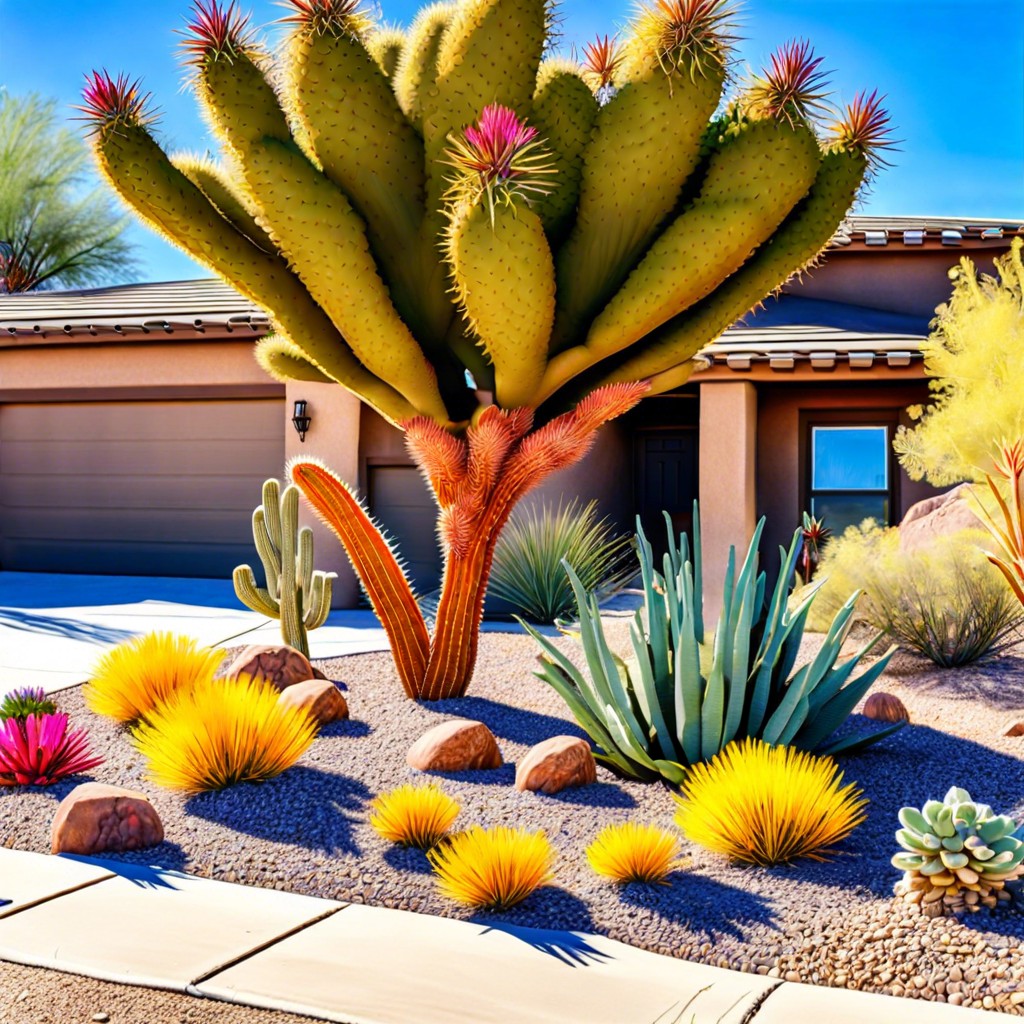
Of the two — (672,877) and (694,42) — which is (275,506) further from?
(672,877)

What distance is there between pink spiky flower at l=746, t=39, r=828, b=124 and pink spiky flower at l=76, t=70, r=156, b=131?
3.55 m

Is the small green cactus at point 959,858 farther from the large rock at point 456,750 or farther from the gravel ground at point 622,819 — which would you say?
the large rock at point 456,750

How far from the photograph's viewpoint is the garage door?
538 inches

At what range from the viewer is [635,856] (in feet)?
14.3

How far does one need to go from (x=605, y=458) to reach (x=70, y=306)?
8161mm

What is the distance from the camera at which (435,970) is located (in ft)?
12.2

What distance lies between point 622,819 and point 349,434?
882 cm

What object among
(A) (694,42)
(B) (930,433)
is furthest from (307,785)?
(B) (930,433)

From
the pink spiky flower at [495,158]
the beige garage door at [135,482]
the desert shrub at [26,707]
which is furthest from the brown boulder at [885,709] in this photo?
the beige garage door at [135,482]

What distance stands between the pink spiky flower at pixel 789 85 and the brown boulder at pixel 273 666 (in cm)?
433

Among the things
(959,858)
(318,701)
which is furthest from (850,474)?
(959,858)

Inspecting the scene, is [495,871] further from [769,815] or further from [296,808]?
[296,808]

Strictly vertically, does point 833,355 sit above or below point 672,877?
above

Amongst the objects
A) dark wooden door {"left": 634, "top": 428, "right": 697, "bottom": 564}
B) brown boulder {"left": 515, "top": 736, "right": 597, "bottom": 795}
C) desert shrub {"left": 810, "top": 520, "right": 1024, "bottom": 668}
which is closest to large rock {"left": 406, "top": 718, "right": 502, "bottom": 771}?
brown boulder {"left": 515, "top": 736, "right": 597, "bottom": 795}
